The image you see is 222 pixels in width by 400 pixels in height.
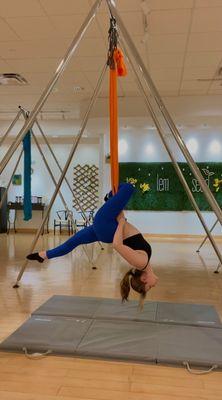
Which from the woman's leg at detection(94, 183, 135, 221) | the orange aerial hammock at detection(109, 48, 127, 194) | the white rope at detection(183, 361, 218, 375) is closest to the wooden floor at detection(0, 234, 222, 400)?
the white rope at detection(183, 361, 218, 375)

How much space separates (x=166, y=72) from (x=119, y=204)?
15.4ft

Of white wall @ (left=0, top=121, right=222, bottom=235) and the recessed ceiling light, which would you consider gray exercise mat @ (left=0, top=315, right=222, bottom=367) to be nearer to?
the recessed ceiling light

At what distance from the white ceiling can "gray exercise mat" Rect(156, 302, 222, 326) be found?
367cm

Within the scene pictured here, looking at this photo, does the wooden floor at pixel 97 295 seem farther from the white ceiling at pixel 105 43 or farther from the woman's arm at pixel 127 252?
the white ceiling at pixel 105 43

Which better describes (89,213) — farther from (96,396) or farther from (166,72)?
(96,396)

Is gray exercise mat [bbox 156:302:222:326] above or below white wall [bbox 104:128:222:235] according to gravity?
below

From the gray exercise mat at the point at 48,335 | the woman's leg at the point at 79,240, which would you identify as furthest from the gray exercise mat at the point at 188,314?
the woman's leg at the point at 79,240

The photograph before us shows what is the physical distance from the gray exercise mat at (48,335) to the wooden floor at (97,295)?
4.2 inches

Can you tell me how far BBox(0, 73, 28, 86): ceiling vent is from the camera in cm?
724

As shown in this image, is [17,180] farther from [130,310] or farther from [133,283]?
[133,283]

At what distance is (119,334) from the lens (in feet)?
11.6

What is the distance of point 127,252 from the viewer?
3.19 m

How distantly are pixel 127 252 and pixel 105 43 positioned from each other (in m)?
3.86

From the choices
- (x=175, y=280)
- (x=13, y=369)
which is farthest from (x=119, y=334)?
(x=175, y=280)
